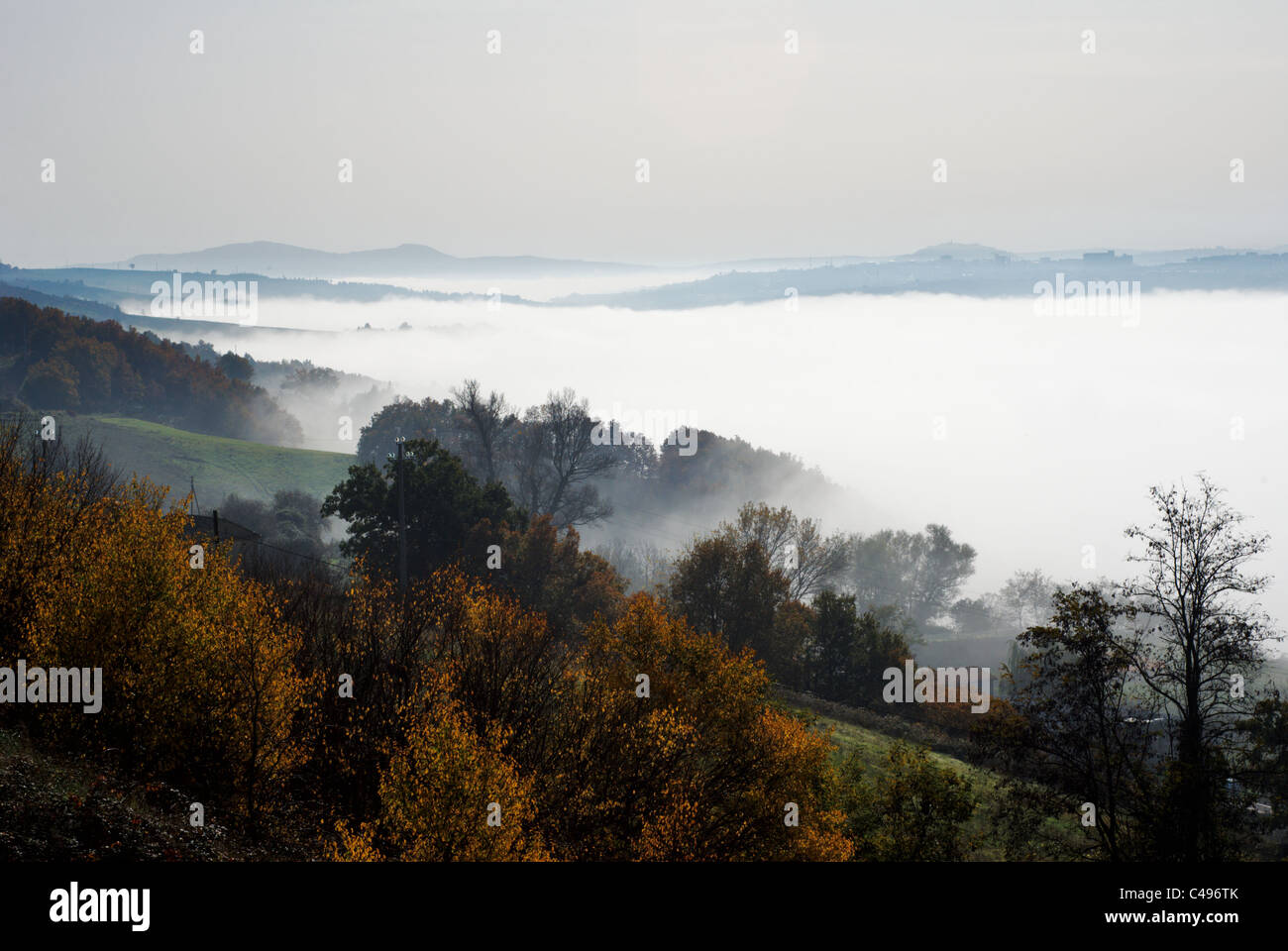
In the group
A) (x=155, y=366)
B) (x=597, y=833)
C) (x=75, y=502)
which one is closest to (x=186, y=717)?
(x=597, y=833)

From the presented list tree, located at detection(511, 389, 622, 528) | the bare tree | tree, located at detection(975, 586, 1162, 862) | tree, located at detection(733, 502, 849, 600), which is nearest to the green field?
the bare tree

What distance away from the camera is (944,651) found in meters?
176

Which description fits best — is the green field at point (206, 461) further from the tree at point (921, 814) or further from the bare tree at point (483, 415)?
the tree at point (921, 814)

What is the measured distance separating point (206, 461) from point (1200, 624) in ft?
499

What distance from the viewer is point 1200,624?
108 ft

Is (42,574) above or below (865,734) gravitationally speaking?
above

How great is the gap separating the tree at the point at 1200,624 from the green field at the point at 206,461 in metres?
125

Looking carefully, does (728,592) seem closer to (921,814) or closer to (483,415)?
(921,814)

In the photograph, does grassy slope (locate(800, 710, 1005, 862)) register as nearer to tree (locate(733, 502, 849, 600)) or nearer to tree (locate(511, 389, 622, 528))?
tree (locate(733, 502, 849, 600))
